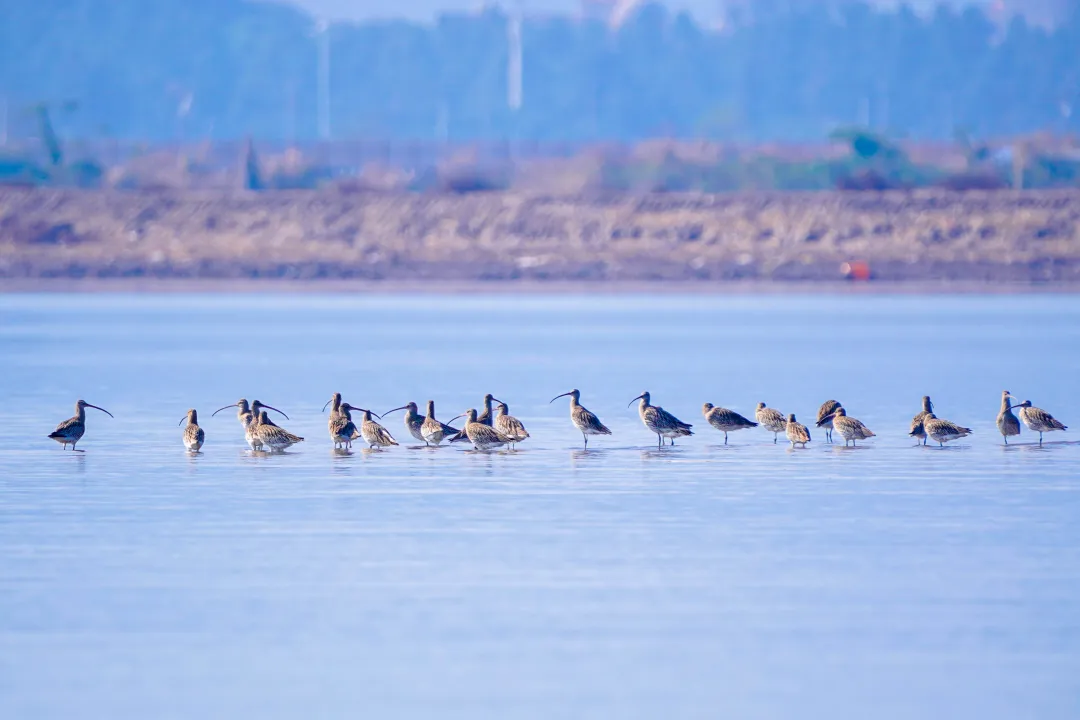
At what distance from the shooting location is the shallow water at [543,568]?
392 inches

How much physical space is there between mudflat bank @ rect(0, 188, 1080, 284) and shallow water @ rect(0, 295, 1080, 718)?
141 ft

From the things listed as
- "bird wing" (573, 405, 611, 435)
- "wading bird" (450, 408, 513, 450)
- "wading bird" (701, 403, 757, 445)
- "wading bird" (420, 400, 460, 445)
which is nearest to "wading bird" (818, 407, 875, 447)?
"wading bird" (701, 403, 757, 445)

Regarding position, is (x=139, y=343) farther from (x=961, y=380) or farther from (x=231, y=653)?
(x=231, y=653)

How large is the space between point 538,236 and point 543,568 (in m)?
63.4

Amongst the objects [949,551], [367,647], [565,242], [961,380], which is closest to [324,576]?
[367,647]

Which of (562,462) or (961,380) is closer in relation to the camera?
(562,462)

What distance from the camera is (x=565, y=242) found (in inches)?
2958

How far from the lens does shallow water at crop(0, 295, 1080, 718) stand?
995cm

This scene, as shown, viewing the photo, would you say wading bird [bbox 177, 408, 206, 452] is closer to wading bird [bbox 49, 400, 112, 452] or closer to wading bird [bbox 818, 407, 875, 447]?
wading bird [bbox 49, 400, 112, 452]

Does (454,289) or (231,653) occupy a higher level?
(454,289)

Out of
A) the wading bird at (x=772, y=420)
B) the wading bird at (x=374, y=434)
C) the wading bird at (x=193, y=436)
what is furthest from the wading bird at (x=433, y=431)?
the wading bird at (x=772, y=420)

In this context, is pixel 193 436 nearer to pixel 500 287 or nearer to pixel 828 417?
pixel 828 417

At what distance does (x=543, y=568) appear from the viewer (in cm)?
1286

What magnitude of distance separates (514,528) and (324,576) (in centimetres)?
216
